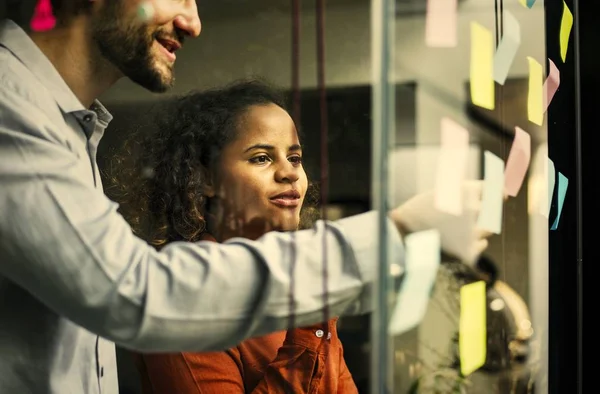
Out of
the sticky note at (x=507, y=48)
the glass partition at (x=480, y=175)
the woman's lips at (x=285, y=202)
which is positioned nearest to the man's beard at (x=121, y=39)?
the woman's lips at (x=285, y=202)

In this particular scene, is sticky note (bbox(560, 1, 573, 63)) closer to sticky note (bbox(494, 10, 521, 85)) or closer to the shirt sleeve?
sticky note (bbox(494, 10, 521, 85))

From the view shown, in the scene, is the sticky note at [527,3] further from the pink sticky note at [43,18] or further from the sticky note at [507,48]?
the pink sticky note at [43,18]

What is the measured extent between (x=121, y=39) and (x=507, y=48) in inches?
38.6

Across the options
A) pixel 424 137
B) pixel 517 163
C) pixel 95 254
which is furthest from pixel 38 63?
pixel 517 163

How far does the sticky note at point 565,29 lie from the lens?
242 centimetres

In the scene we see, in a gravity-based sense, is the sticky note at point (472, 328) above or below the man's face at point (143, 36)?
below

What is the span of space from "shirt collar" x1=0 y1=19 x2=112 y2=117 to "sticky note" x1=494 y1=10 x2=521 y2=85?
39.3 inches

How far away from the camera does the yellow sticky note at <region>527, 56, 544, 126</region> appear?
7.22ft

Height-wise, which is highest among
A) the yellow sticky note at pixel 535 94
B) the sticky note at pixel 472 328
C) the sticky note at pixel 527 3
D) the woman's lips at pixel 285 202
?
the sticky note at pixel 527 3

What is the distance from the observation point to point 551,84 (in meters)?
2.34

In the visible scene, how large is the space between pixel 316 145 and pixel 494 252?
601 mm

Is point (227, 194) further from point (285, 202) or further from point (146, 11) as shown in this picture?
point (146, 11)

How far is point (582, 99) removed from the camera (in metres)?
2.51

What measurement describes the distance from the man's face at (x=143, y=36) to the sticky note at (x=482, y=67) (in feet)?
2.30
